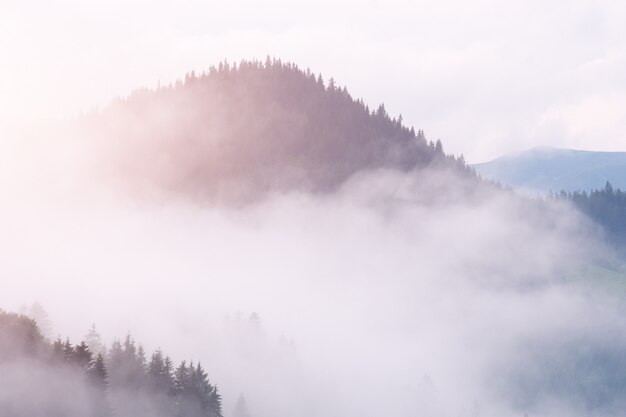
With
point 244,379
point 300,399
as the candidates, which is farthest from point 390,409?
point 244,379

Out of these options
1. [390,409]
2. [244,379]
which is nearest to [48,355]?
[244,379]

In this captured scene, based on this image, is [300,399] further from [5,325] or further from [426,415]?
[5,325]

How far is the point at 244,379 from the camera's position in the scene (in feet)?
513

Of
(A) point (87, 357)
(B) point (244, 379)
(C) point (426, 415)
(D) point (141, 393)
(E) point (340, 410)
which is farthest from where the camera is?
(C) point (426, 415)

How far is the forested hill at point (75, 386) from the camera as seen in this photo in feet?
252

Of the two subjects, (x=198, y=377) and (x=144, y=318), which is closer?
(x=198, y=377)

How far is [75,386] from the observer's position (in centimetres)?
7969

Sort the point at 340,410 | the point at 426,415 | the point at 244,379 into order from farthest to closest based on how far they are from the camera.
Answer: the point at 426,415 → the point at 340,410 → the point at 244,379

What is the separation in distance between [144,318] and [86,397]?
108939 mm

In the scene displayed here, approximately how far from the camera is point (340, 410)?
177875 millimetres

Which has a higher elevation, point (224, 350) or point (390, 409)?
point (224, 350)

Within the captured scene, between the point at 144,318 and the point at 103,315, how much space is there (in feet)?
24.1

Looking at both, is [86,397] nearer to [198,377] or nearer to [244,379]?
[198,377]

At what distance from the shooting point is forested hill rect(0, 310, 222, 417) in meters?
76.8
